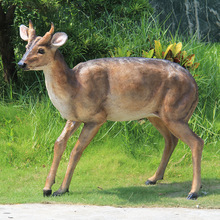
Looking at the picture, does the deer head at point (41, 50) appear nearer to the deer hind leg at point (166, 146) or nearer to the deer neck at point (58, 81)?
the deer neck at point (58, 81)

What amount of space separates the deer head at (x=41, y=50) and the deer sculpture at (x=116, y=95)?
0.05 metres

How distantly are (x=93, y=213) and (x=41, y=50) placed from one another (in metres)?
1.72

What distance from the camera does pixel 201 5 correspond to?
11.4m

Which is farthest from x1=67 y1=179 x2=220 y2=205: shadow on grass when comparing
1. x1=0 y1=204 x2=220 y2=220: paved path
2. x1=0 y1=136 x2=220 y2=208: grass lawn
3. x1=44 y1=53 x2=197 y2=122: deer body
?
x1=44 y1=53 x2=197 y2=122: deer body

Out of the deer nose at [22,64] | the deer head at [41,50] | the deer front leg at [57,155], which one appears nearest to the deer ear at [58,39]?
the deer head at [41,50]

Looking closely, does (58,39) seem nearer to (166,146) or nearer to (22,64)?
(22,64)

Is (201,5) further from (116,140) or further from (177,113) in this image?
(177,113)

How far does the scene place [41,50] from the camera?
5043mm

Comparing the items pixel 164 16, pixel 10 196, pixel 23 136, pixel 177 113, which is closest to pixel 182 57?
pixel 177 113

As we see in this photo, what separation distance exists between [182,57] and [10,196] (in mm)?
3307

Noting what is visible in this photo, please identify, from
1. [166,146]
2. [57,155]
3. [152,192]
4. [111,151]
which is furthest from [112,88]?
[111,151]

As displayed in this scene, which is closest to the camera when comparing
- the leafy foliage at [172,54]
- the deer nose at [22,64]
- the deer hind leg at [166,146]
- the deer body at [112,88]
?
the deer nose at [22,64]

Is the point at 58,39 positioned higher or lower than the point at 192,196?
higher

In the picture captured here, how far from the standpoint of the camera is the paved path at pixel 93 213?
14.6 ft
